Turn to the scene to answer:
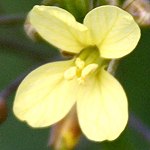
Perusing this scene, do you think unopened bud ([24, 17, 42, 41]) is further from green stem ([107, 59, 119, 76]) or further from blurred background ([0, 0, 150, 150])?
blurred background ([0, 0, 150, 150])

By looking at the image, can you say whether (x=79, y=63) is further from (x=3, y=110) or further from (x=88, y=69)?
(x=3, y=110)

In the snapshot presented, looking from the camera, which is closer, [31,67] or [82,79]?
[82,79]

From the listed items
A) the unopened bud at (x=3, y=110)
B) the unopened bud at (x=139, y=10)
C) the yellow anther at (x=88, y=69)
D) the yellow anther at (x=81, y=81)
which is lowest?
the unopened bud at (x=3, y=110)

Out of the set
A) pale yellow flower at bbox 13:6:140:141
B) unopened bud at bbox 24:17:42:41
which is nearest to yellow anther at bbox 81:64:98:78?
pale yellow flower at bbox 13:6:140:141

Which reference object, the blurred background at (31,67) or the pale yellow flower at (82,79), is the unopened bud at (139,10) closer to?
the pale yellow flower at (82,79)

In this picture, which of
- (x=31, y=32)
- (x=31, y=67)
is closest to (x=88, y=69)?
(x=31, y=32)

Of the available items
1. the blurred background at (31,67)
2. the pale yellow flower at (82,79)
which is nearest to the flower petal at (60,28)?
the pale yellow flower at (82,79)

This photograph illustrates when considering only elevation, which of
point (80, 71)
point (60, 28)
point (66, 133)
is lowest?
point (66, 133)

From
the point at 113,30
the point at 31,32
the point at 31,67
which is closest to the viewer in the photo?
the point at 113,30

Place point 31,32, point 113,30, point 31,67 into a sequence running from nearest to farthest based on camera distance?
point 113,30, point 31,32, point 31,67
